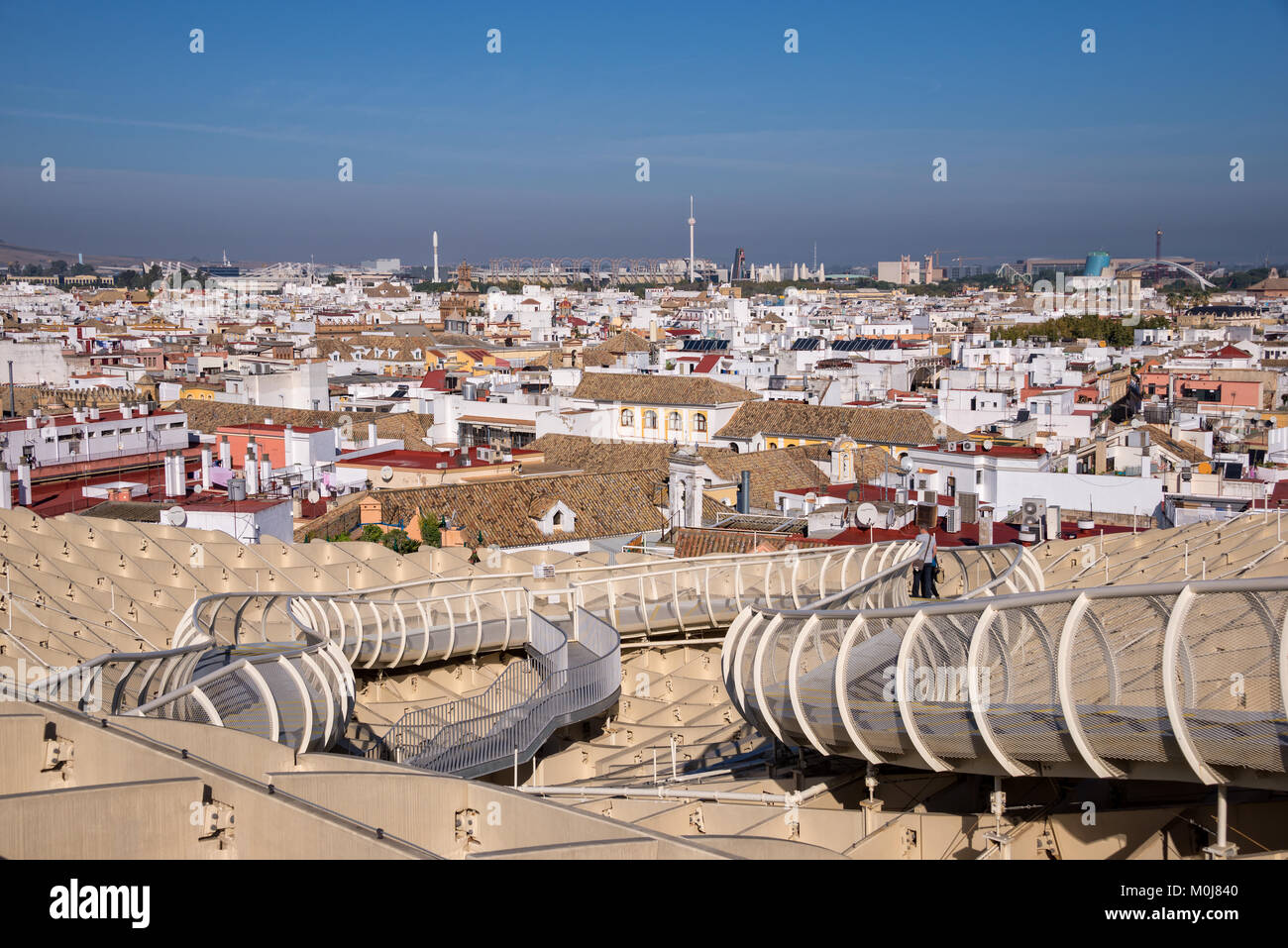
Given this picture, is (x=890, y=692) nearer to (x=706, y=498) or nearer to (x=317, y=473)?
(x=706, y=498)

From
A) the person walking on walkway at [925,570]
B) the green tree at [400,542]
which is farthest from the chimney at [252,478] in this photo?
the person walking on walkway at [925,570]

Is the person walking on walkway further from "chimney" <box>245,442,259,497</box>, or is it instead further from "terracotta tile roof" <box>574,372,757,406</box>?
"terracotta tile roof" <box>574,372,757,406</box>

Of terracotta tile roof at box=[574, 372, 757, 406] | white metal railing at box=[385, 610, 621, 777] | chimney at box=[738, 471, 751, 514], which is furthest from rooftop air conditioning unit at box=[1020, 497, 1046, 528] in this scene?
terracotta tile roof at box=[574, 372, 757, 406]

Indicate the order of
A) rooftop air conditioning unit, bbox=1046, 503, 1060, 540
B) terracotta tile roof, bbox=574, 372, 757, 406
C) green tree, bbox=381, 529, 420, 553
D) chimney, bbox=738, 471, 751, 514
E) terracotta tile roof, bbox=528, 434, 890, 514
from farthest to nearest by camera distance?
terracotta tile roof, bbox=574, 372, 757, 406
terracotta tile roof, bbox=528, 434, 890, 514
chimney, bbox=738, 471, 751, 514
green tree, bbox=381, 529, 420, 553
rooftop air conditioning unit, bbox=1046, 503, 1060, 540

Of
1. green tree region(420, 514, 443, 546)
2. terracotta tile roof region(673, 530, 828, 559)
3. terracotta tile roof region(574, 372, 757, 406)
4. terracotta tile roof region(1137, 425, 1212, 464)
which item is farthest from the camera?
terracotta tile roof region(574, 372, 757, 406)

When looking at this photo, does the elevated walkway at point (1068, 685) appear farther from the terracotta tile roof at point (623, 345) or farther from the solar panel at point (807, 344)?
the terracotta tile roof at point (623, 345)
